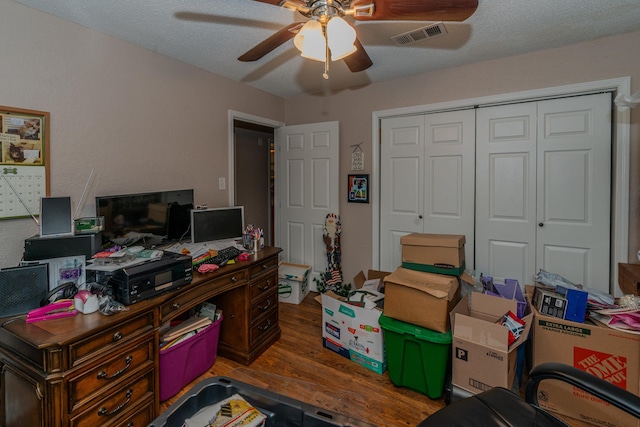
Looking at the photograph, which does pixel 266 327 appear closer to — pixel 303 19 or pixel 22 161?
pixel 22 161

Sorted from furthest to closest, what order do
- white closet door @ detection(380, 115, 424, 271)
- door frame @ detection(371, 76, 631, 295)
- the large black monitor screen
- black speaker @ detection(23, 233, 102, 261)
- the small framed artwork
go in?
the small framed artwork
white closet door @ detection(380, 115, 424, 271)
door frame @ detection(371, 76, 631, 295)
the large black monitor screen
black speaker @ detection(23, 233, 102, 261)

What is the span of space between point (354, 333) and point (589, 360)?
1.41m

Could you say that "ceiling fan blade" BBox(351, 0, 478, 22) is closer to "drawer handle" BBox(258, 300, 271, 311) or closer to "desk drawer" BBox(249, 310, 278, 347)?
"drawer handle" BBox(258, 300, 271, 311)

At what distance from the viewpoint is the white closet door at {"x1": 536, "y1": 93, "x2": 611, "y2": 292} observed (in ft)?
7.87

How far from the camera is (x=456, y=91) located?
289 centimetres

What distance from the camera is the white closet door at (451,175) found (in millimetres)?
2891

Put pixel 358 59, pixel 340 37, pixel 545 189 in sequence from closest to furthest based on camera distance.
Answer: pixel 340 37
pixel 358 59
pixel 545 189

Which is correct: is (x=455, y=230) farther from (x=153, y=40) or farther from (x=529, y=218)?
(x=153, y=40)

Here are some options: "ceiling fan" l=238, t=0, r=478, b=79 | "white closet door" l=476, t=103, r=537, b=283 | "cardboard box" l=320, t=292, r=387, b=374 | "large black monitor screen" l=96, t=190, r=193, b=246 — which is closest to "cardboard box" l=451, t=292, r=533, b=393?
"cardboard box" l=320, t=292, r=387, b=374

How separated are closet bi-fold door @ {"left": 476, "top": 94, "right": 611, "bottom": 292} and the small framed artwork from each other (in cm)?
111

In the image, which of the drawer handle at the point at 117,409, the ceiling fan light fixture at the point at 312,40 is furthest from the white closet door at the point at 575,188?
the drawer handle at the point at 117,409

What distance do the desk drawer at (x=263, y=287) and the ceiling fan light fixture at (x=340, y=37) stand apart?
1724 millimetres

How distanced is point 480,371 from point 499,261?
4.51 ft

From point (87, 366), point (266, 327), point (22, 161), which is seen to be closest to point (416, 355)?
point (266, 327)
